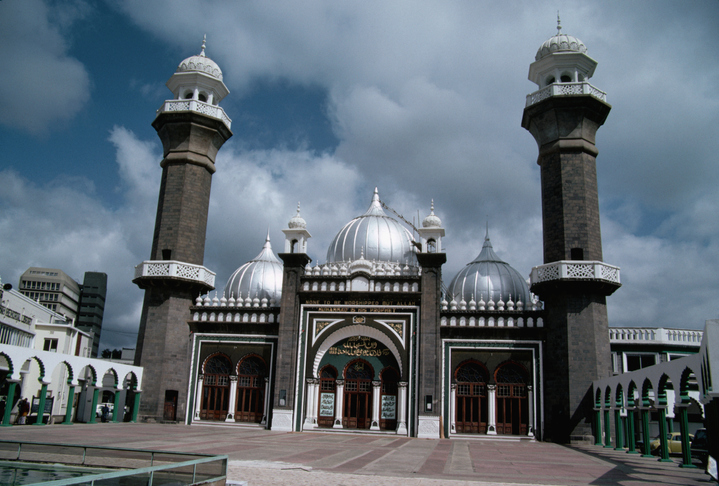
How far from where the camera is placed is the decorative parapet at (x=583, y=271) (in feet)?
85.5

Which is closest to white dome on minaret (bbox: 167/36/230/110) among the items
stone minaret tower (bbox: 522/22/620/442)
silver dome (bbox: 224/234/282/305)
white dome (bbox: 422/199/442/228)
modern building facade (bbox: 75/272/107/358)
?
silver dome (bbox: 224/234/282/305)

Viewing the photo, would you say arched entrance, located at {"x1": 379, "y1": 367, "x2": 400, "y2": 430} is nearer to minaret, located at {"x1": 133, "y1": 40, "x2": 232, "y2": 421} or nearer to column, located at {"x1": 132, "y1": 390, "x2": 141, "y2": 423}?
minaret, located at {"x1": 133, "y1": 40, "x2": 232, "y2": 421}

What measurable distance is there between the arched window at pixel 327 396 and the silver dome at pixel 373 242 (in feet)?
24.4

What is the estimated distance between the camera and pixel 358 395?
29.1m

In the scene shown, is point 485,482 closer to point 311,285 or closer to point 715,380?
point 715,380

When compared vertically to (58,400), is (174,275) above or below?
above

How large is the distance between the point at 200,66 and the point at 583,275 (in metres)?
23.6

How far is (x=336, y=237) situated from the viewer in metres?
36.7

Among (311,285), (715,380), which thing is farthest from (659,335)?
(715,380)

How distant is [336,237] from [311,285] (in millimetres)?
7079

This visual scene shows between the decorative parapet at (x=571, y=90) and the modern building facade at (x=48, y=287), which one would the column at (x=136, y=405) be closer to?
the decorative parapet at (x=571, y=90)

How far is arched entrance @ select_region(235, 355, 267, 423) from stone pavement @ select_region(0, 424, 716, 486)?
9094 mm

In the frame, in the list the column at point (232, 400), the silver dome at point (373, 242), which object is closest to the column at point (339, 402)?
the column at point (232, 400)

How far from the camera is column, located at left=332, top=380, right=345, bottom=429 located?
94.0ft
